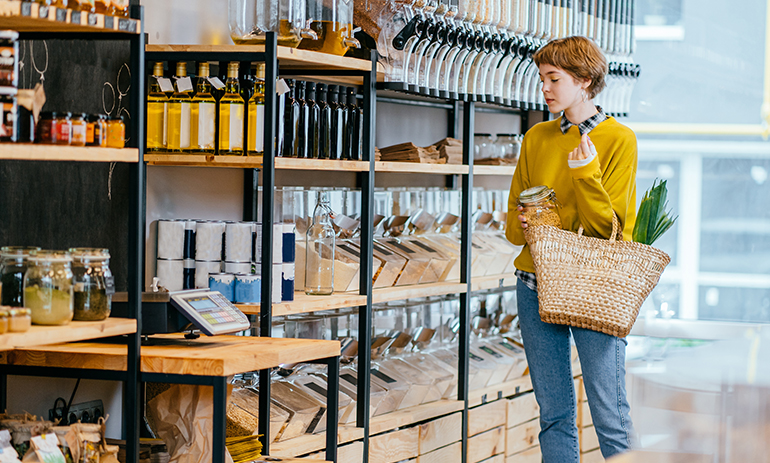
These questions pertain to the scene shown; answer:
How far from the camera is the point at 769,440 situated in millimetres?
1050

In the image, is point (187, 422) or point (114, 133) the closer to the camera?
point (114, 133)

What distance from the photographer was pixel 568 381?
9.46 ft

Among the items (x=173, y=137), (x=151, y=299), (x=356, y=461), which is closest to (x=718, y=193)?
(x=356, y=461)

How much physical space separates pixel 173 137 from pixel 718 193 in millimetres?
3987

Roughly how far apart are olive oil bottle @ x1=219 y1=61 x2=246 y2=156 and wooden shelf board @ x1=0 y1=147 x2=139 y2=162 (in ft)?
2.23

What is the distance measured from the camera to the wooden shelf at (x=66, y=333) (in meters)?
1.65

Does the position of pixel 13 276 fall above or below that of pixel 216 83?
below

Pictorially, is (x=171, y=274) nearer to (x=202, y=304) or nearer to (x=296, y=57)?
(x=202, y=304)

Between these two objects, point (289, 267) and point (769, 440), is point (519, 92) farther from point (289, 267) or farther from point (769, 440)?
point (769, 440)

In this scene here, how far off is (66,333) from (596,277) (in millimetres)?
1558

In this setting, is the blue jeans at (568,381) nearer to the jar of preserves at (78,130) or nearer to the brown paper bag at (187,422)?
the brown paper bag at (187,422)

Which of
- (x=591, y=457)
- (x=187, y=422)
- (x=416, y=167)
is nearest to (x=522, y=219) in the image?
(x=416, y=167)

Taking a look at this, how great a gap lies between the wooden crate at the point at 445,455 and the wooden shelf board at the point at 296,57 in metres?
1.44

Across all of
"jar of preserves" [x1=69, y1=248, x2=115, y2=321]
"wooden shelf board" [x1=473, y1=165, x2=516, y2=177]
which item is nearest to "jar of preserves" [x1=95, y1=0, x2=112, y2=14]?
"jar of preserves" [x1=69, y1=248, x2=115, y2=321]
